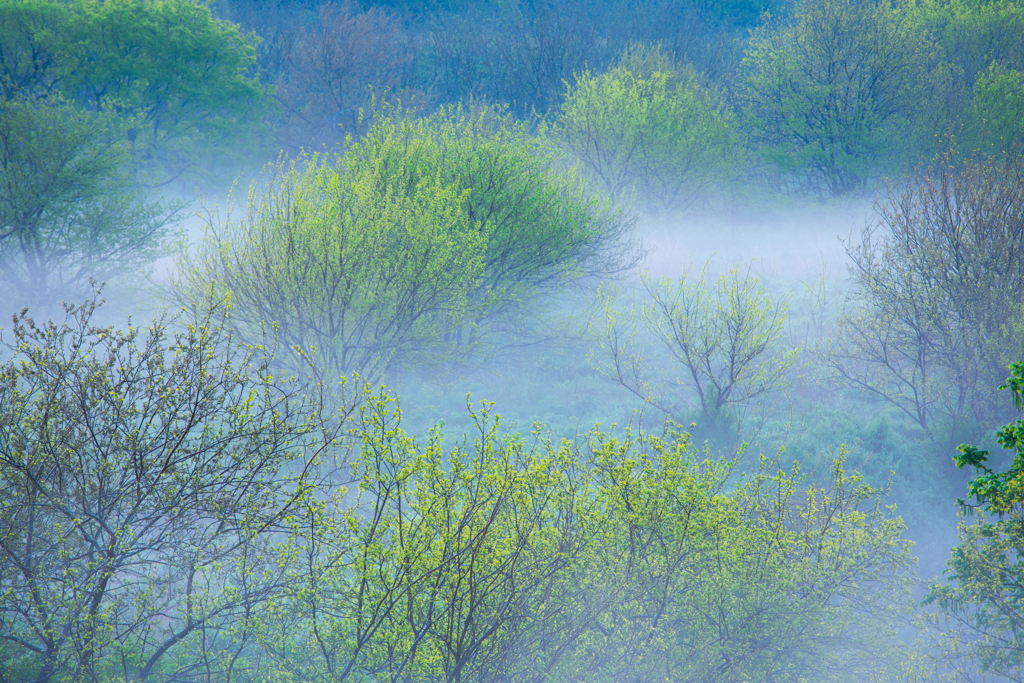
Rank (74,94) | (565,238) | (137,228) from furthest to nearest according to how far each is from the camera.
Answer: (74,94) < (137,228) < (565,238)

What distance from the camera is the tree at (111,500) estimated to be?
7641 mm

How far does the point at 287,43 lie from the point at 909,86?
144 ft

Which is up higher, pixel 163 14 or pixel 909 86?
pixel 163 14

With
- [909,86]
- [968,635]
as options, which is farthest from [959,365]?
[909,86]

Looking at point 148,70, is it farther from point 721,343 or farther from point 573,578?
point 573,578

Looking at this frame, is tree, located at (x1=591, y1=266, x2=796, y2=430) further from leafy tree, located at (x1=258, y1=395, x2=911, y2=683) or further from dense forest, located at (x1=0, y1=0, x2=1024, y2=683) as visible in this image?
leafy tree, located at (x1=258, y1=395, x2=911, y2=683)

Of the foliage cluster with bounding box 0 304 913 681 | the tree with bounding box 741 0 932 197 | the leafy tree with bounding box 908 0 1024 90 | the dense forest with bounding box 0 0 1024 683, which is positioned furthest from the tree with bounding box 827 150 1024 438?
the leafy tree with bounding box 908 0 1024 90

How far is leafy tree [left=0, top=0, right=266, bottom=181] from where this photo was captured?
113ft

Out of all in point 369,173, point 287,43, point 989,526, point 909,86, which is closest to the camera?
point 989,526

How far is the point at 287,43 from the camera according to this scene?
54469 mm

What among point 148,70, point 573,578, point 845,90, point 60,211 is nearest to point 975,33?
point 845,90

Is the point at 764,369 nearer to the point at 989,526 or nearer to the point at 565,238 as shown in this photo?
the point at 565,238

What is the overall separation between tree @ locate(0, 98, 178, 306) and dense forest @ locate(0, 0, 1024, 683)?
0.15 m

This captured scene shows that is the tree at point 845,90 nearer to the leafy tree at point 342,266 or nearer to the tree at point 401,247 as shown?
the tree at point 401,247
